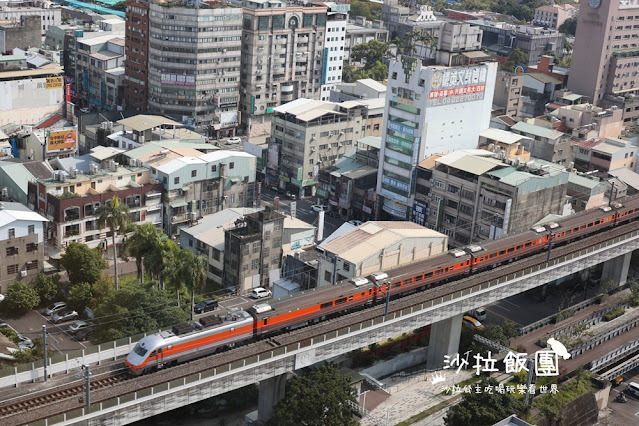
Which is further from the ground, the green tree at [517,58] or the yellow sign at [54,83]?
the green tree at [517,58]

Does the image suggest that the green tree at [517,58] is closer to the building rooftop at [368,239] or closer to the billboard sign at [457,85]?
the billboard sign at [457,85]

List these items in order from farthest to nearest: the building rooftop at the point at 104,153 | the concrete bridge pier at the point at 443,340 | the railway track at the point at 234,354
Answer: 1. the building rooftop at the point at 104,153
2. the concrete bridge pier at the point at 443,340
3. the railway track at the point at 234,354

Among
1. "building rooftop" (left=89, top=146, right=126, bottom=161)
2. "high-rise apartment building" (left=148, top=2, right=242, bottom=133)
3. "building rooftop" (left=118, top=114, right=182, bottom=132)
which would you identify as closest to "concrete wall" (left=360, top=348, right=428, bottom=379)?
"building rooftop" (left=89, top=146, right=126, bottom=161)

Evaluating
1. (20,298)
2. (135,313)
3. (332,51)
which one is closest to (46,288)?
(20,298)

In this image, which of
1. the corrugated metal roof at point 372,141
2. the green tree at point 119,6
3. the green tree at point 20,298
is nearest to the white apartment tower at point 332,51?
the corrugated metal roof at point 372,141

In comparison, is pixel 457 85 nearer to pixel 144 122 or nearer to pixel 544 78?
pixel 144 122

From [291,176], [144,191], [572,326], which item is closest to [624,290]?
[572,326]

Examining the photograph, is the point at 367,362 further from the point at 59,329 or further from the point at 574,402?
the point at 59,329

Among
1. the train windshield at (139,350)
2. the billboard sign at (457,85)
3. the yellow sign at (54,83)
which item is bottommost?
the train windshield at (139,350)
